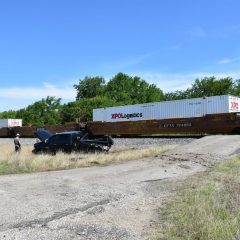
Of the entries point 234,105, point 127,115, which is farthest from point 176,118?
point 127,115

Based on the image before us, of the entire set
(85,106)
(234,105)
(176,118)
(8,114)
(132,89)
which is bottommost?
(176,118)

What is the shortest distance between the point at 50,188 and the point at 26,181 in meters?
1.62

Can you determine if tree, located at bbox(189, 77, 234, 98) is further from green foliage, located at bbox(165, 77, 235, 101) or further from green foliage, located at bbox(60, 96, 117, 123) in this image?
green foliage, located at bbox(60, 96, 117, 123)

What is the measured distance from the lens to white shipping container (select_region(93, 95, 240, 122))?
38000 millimetres

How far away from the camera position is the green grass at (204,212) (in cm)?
708

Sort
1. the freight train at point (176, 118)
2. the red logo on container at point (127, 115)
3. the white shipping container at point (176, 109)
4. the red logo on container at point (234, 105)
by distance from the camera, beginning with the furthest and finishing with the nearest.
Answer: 1. the red logo on container at point (127, 115)
2. the red logo on container at point (234, 105)
3. the white shipping container at point (176, 109)
4. the freight train at point (176, 118)

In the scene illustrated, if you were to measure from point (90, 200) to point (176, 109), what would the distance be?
104ft

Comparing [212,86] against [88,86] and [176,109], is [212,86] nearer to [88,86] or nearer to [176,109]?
[88,86]

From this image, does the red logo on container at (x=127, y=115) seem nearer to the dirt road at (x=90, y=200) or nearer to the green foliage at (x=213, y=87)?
the dirt road at (x=90, y=200)

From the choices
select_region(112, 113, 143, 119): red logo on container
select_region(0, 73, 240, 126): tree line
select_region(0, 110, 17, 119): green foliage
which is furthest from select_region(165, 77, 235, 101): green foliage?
select_region(0, 110, 17, 119): green foliage

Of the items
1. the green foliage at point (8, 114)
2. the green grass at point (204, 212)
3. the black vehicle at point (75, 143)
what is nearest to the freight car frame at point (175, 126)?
the black vehicle at point (75, 143)

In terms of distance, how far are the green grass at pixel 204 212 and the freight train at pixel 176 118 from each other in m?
21.2

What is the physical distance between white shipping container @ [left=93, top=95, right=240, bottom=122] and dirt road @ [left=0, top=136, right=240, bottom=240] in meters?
20.9

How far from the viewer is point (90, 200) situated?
411 inches
